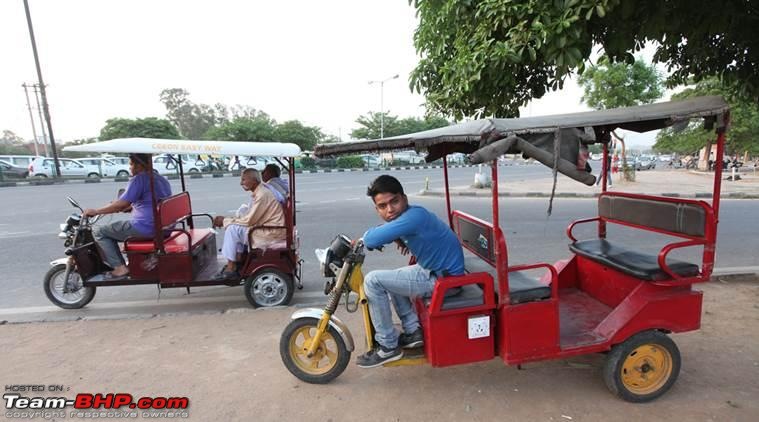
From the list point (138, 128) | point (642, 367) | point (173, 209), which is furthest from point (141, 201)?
point (138, 128)

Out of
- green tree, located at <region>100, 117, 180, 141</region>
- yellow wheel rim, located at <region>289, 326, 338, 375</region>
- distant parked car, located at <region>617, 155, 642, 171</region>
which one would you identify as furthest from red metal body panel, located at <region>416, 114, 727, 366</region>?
green tree, located at <region>100, 117, 180, 141</region>

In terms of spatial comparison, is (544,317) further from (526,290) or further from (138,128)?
(138,128)

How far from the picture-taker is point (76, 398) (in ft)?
9.39

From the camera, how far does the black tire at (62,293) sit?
448 centimetres

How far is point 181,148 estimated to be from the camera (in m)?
→ 4.06

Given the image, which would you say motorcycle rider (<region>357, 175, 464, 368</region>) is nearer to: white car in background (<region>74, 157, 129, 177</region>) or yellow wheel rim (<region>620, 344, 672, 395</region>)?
yellow wheel rim (<region>620, 344, 672, 395</region>)

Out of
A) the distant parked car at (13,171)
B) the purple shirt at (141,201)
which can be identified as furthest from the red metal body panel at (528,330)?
the distant parked car at (13,171)

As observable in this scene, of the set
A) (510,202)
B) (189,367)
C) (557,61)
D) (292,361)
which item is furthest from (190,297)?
(510,202)

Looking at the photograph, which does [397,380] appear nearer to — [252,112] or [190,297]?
[190,297]

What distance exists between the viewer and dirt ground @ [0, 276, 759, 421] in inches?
104

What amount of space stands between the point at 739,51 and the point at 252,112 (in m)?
62.2

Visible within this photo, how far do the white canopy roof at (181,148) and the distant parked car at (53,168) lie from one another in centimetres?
2548

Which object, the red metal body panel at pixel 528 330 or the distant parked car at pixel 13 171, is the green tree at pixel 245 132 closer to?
the distant parked car at pixel 13 171

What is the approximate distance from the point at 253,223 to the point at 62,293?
2.26 meters
